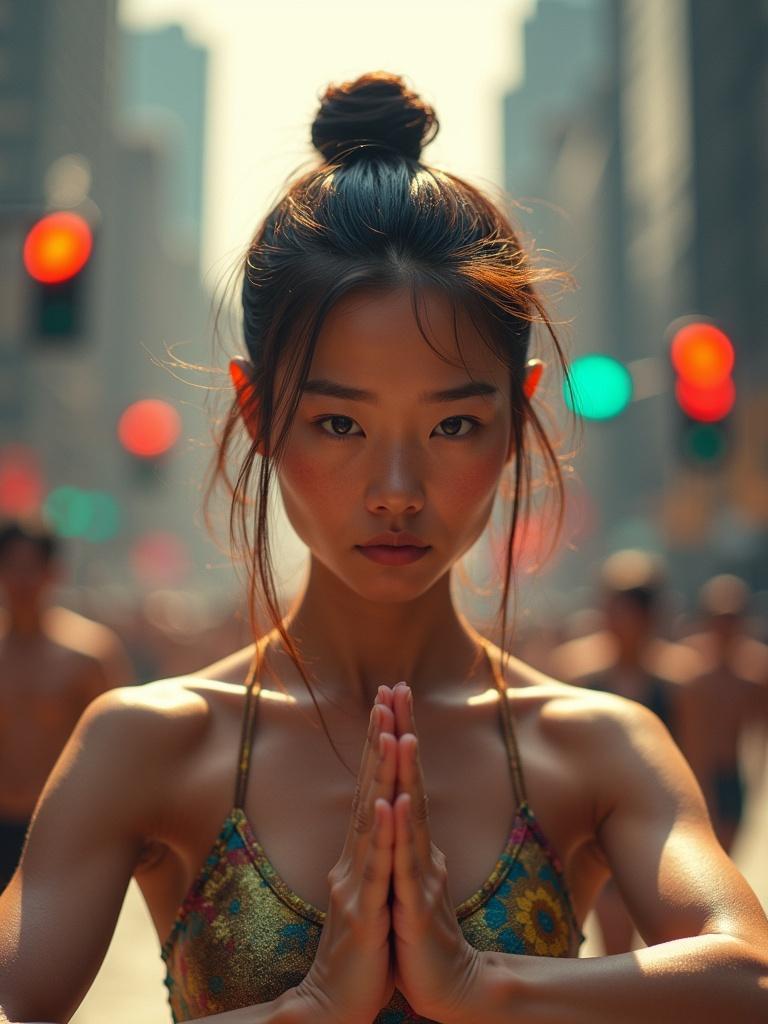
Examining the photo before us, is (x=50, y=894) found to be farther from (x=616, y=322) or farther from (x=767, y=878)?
(x=616, y=322)

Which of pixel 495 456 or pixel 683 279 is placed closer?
pixel 495 456

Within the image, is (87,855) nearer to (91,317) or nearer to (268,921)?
(268,921)

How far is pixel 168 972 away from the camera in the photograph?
2084 mm

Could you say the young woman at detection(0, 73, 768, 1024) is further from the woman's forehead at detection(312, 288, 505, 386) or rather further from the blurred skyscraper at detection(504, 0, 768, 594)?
the blurred skyscraper at detection(504, 0, 768, 594)

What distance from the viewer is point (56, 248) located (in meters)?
9.18

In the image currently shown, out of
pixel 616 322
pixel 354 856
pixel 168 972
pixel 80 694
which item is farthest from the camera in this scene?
pixel 616 322

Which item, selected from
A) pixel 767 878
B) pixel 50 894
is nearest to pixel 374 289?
pixel 50 894

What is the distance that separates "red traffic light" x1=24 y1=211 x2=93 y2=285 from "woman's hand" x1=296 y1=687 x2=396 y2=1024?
7.99 metres

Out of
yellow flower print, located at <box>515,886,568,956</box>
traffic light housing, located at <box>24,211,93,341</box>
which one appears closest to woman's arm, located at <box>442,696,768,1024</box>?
yellow flower print, located at <box>515,886,568,956</box>

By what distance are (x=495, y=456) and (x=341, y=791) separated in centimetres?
56

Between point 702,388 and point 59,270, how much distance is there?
5565 millimetres

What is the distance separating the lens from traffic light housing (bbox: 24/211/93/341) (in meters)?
9.09

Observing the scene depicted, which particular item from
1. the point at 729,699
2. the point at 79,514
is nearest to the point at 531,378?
the point at 729,699

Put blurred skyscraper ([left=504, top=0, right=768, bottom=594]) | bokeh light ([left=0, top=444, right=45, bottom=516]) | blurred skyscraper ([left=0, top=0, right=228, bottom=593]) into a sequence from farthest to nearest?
blurred skyscraper ([left=0, top=0, right=228, bottom=593]) < bokeh light ([left=0, top=444, right=45, bottom=516]) < blurred skyscraper ([left=504, top=0, right=768, bottom=594])
